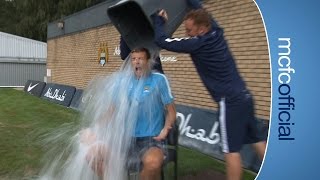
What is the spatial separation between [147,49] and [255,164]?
6.55 ft

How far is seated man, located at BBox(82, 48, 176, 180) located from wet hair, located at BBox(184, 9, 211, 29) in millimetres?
625

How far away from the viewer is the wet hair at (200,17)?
12.8 ft

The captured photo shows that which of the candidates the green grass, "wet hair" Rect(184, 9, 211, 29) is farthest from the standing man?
the green grass

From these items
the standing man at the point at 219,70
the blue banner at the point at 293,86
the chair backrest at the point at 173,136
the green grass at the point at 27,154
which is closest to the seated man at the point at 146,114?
→ the chair backrest at the point at 173,136

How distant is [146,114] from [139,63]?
1.62ft

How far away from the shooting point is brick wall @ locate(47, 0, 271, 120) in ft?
20.1

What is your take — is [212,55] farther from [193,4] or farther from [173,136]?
[173,136]

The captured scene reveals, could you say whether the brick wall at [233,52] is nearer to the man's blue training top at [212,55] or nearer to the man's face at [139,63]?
the man's blue training top at [212,55]

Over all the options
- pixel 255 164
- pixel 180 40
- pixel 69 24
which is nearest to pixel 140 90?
pixel 180 40

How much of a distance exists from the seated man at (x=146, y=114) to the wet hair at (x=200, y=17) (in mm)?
625

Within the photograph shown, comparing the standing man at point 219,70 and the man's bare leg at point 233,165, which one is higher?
the standing man at point 219,70

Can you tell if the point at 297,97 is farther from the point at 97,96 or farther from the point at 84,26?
the point at 84,26

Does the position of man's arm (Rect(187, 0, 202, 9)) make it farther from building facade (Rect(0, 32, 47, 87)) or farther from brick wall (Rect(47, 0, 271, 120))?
building facade (Rect(0, 32, 47, 87))

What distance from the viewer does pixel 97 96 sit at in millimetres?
4750
